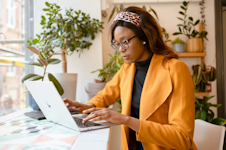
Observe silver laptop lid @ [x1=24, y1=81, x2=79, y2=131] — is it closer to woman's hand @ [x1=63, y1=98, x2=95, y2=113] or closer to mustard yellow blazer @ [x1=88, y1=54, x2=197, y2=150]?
woman's hand @ [x1=63, y1=98, x2=95, y2=113]

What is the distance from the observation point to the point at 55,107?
82 centimetres

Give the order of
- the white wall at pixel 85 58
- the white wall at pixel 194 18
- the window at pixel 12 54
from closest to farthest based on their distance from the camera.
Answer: the window at pixel 12 54 → the white wall at pixel 85 58 → the white wall at pixel 194 18

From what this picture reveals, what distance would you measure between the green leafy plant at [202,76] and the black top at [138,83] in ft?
3.97

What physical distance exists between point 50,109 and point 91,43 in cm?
97

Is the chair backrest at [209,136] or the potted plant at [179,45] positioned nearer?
the chair backrest at [209,136]

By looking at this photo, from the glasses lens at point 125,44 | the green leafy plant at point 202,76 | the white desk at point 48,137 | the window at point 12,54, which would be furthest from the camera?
the green leafy plant at point 202,76

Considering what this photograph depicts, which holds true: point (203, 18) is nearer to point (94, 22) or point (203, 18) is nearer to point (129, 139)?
point (94, 22)

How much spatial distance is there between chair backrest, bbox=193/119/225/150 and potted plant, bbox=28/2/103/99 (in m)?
0.97

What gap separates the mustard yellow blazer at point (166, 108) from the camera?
784 millimetres

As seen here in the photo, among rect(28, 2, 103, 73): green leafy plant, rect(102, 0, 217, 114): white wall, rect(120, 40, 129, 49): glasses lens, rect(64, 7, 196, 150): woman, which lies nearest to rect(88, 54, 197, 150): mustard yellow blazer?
rect(64, 7, 196, 150): woman

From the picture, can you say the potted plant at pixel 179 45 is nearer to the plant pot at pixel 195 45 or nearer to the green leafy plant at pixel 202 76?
the plant pot at pixel 195 45

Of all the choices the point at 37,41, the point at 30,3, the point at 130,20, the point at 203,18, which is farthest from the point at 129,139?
the point at 203,18

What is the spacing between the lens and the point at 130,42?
39.3 inches

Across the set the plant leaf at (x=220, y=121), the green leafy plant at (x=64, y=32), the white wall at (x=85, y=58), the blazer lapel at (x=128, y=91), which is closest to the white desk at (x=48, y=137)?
the blazer lapel at (x=128, y=91)
